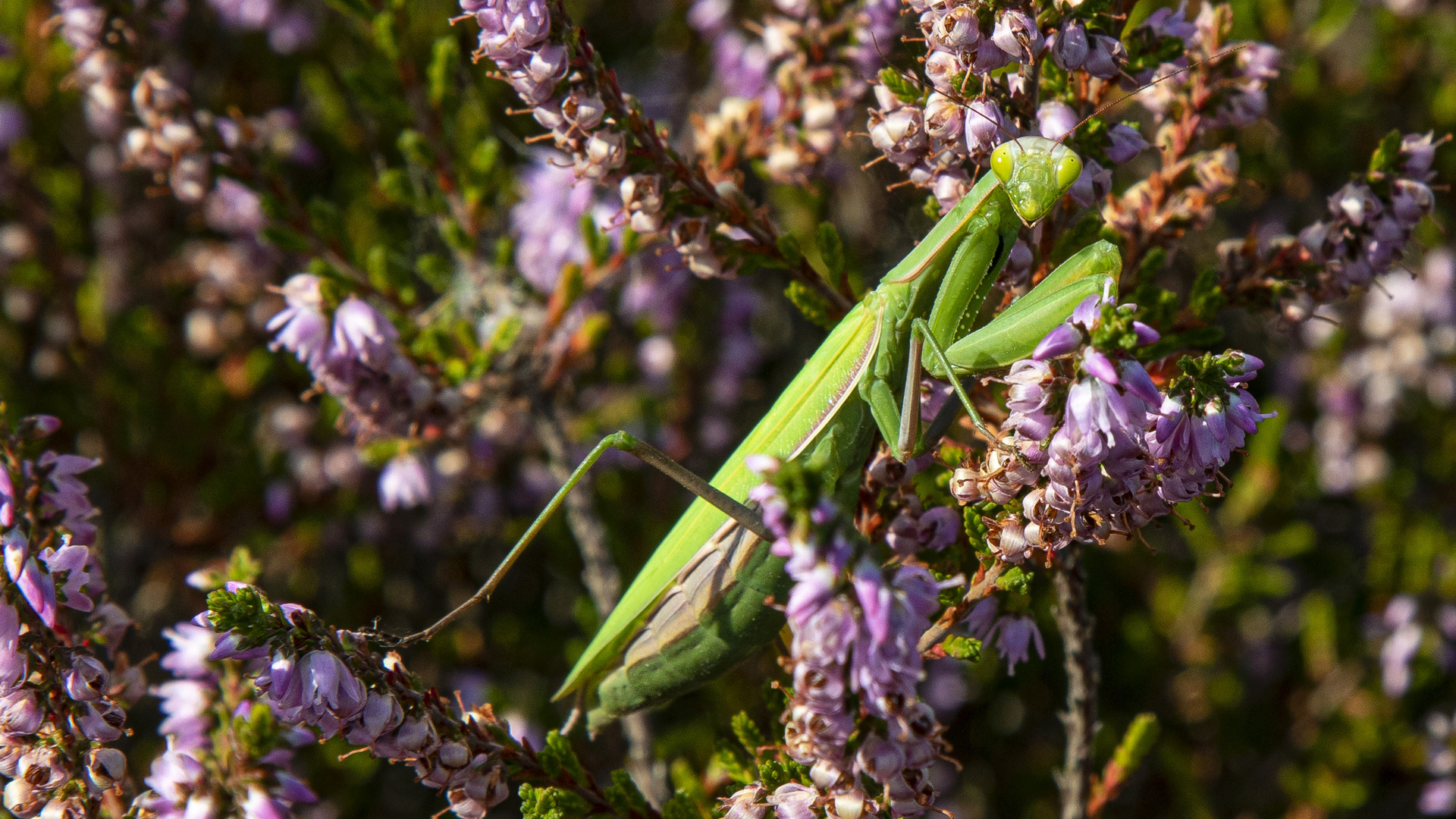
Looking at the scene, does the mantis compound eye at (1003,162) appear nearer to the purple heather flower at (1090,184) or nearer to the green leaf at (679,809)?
the purple heather flower at (1090,184)

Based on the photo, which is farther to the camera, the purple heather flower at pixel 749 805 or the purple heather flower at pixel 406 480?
the purple heather flower at pixel 406 480

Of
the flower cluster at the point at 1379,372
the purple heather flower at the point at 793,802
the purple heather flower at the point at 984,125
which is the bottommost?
the flower cluster at the point at 1379,372

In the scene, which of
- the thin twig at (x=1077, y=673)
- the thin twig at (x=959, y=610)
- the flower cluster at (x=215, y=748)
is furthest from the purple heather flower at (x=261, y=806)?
the thin twig at (x=1077, y=673)

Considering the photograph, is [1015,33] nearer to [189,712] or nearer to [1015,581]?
[1015,581]

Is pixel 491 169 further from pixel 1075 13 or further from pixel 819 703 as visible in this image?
pixel 819 703

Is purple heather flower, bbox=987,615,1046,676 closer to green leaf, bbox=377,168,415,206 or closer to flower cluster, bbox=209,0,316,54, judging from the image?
green leaf, bbox=377,168,415,206

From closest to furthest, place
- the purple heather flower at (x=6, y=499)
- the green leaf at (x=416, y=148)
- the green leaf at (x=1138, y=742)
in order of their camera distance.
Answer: the purple heather flower at (x=6, y=499) → the green leaf at (x=1138, y=742) → the green leaf at (x=416, y=148)
